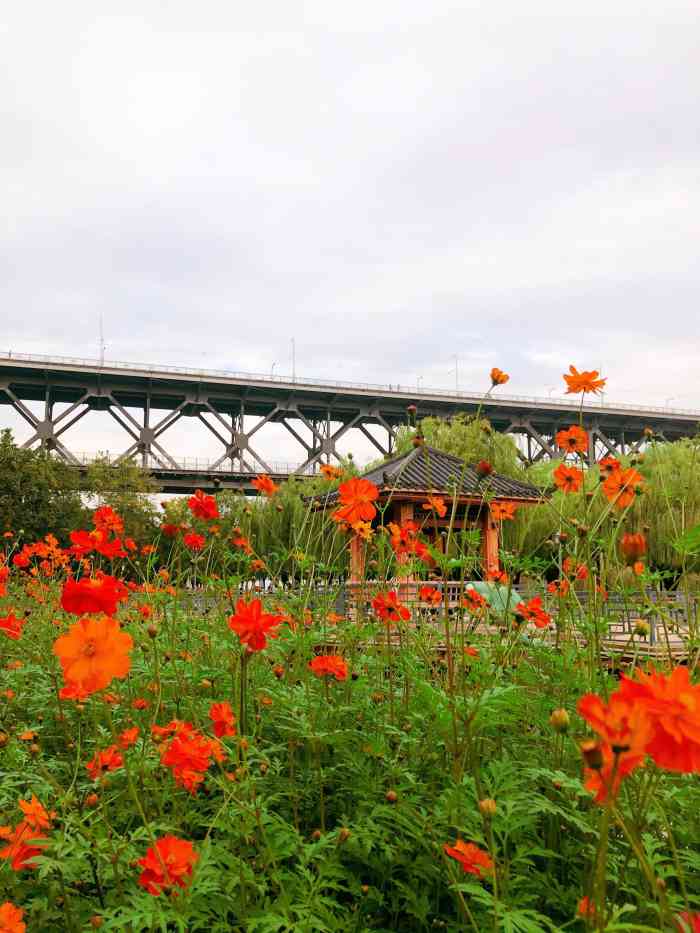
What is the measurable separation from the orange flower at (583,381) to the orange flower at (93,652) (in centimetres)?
184

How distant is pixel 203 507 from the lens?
279 centimetres

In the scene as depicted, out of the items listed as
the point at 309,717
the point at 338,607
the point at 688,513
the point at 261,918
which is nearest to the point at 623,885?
the point at 261,918

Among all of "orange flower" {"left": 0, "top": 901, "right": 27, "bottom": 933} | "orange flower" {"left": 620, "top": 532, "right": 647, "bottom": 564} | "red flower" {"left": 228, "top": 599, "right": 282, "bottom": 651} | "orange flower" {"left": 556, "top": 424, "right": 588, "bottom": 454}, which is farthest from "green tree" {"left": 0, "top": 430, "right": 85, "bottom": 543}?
"orange flower" {"left": 620, "top": 532, "right": 647, "bottom": 564}

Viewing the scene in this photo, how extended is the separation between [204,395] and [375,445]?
Answer: 11480mm

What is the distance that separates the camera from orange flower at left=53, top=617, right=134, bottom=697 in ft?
4.45

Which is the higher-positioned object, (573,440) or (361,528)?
(573,440)

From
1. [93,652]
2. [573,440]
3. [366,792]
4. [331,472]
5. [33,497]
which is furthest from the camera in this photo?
[33,497]

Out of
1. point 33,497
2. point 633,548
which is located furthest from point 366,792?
point 33,497

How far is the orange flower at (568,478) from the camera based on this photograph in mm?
2918

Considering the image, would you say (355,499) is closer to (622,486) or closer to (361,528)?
(361,528)

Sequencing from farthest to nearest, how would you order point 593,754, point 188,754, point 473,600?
point 473,600, point 188,754, point 593,754

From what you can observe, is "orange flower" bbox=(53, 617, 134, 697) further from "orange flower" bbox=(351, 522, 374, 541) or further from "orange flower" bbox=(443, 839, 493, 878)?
"orange flower" bbox=(351, 522, 374, 541)

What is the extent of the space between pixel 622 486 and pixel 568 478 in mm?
391

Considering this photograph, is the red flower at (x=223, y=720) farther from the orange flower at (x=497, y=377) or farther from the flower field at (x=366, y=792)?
the orange flower at (x=497, y=377)
